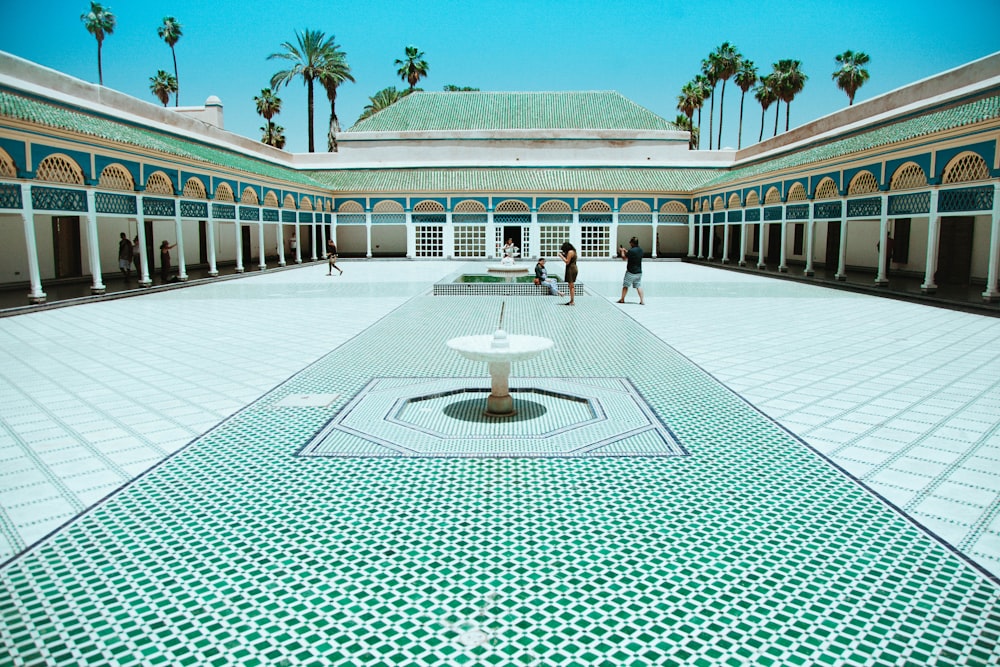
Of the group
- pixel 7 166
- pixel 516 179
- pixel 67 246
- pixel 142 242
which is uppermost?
pixel 516 179

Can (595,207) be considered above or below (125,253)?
above

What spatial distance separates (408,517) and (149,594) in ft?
4.30

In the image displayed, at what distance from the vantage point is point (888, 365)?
25.7 ft

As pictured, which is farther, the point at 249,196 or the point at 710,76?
the point at 710,76

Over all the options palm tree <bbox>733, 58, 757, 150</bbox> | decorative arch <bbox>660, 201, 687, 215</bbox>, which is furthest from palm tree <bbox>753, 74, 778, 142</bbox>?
decorative arch <bbox>660, 201, 687, 215</bbox>

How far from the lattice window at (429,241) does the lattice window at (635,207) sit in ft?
30.0

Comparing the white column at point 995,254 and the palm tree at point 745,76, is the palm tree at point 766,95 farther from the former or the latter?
the white column at point 995,254

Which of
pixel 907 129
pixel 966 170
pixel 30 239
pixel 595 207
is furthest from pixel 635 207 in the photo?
pixel 30 239

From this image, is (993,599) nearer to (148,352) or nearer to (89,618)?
(89,618)

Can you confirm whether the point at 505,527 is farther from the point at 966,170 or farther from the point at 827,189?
the point at 827,189

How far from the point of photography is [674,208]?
3350 cm

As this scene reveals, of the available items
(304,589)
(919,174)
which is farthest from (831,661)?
(919,174)

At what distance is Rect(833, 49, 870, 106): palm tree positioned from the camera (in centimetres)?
4462

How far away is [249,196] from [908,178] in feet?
69.0
